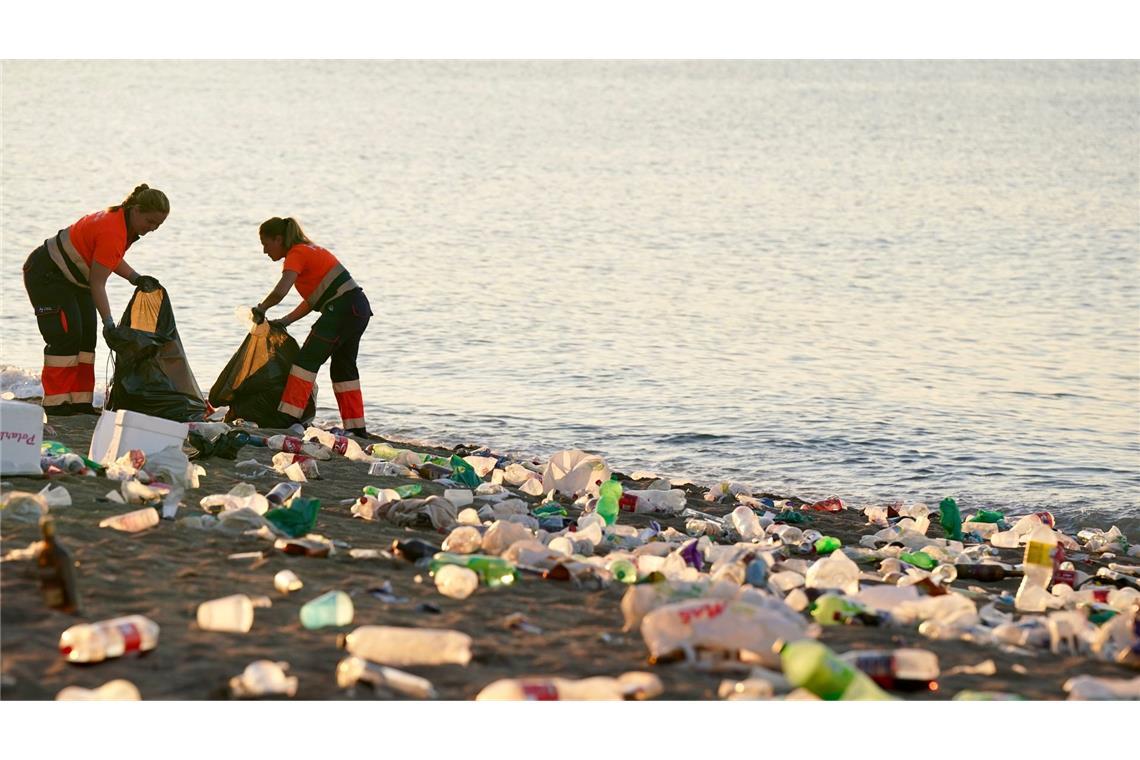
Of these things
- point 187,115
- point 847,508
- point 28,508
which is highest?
point 187,115

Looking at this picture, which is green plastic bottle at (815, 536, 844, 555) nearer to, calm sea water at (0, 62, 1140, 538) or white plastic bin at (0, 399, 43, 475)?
calm sea water at (0, 62, 1140, 538)

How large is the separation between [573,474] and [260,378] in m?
2.31

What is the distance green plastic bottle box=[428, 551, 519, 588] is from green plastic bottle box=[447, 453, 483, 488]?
7.38ft

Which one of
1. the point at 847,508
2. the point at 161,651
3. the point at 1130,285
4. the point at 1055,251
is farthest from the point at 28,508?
the point at 1055,251

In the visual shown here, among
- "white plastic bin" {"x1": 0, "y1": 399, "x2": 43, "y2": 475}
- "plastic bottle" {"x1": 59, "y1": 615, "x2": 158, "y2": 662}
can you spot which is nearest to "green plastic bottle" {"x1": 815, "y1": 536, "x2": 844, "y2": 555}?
"white plastic bin" {"x1": 0, "y1": 399, "x2": 43, "y2": 475}

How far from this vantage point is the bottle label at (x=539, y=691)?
4.03m

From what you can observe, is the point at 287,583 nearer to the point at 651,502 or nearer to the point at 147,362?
the point at 651,502

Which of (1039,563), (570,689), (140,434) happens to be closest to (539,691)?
(570,689)

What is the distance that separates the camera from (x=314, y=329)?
904cm

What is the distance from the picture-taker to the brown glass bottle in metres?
4.45

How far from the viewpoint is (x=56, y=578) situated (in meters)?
4.48

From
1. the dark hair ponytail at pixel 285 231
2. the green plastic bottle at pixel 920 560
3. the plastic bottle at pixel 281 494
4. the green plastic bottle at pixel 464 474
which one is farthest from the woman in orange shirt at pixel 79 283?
the green plastic bottle at pixel 920 560

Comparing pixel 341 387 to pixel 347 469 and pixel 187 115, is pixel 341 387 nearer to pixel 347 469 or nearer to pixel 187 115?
pixel 347 469

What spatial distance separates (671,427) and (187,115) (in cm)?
3046
